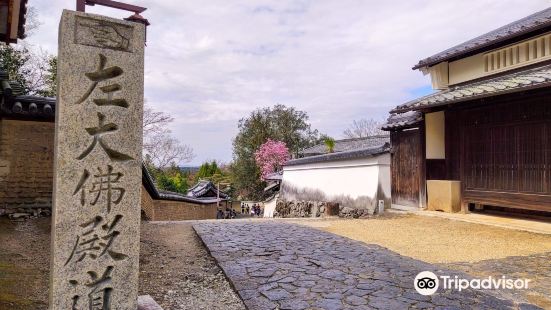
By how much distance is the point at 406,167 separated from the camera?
1304cm

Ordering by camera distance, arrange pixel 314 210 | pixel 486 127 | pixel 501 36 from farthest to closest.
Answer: pixel 314 210
pixel 486 127
pixel 501 36

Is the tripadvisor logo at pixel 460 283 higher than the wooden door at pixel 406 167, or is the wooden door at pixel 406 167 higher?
the wooden door at pixel 406 167

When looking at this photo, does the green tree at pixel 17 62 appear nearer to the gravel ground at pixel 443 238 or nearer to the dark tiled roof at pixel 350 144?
the gravel ground at pixel 443 238

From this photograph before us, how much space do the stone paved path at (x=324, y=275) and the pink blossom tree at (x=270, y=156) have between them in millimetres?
26897

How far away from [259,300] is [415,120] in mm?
9855

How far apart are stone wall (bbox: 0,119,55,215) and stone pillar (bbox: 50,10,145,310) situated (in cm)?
678

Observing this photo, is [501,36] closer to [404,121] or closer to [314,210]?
[404,121]

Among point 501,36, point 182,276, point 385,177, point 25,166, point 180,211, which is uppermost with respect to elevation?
point 501,36

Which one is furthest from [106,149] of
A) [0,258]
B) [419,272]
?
[419,272]

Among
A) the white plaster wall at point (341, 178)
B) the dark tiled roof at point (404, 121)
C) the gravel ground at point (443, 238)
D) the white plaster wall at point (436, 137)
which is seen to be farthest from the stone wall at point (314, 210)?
the dark tiled roof at point (404, 121)

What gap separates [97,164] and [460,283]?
4764 millimetres

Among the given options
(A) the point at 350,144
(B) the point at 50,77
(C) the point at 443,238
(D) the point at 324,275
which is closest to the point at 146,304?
(D) the point at 324,275

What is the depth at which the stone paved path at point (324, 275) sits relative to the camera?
175 inches

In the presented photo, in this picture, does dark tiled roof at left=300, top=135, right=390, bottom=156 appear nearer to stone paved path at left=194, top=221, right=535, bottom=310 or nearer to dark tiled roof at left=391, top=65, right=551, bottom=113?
dark tiled roof at left=391, top=65, right=551, bottom=113
